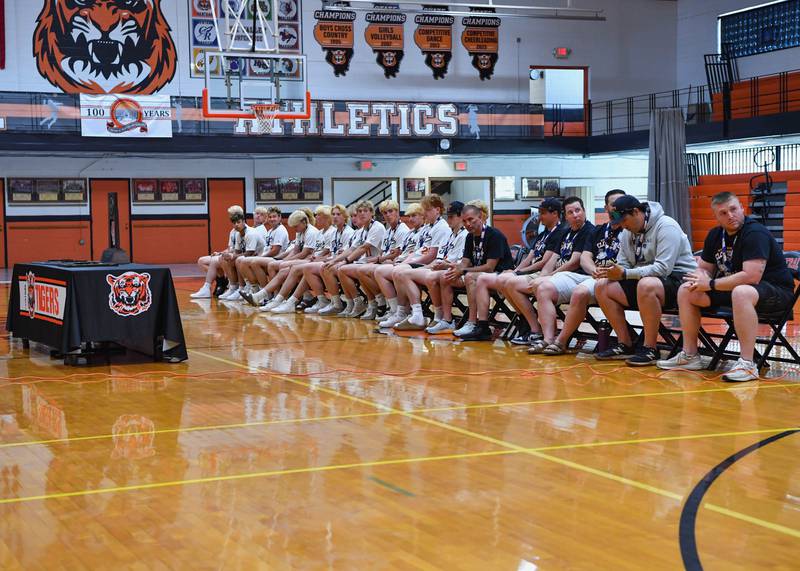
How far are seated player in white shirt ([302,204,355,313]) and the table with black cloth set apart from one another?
3.78 m

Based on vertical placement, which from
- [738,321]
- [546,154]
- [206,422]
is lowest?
[206,422]

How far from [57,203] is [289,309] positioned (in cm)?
1360

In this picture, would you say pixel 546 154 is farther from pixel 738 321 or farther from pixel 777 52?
pixel 738 321

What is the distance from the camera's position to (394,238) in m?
10.7

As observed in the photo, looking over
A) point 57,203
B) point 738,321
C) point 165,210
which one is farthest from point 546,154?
point 738,321

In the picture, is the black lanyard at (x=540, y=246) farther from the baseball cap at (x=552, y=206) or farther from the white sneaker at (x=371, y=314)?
the white sneaker at (x=371, y=314)

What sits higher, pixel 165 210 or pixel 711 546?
pixel 165 210

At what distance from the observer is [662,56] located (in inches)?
1073

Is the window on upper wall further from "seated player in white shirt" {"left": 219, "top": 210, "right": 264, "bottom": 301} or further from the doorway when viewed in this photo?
"seated player in white shirt" {"left": 219, "top": 210, "right": 264, "bottom": 301}

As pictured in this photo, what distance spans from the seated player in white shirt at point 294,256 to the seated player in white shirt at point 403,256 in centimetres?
180

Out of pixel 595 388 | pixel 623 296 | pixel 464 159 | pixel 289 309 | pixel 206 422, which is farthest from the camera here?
pixel 464 159

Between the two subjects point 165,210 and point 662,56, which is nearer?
point 165,210

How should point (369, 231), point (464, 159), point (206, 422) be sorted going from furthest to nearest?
point (464, 159)
point (369, 231)
point (206, 422)

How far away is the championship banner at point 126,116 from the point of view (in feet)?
65.9
